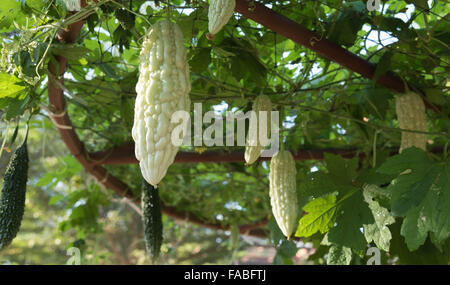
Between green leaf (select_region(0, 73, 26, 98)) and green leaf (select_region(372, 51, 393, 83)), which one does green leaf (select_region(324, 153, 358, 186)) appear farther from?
green leaf (select_region(0, 73, 26, 98))

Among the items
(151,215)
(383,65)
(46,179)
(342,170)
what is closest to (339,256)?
(342,170)

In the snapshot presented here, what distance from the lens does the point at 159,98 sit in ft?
2.77

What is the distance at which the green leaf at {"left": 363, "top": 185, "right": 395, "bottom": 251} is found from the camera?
1.54 m

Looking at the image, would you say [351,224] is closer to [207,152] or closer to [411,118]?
[411,118]

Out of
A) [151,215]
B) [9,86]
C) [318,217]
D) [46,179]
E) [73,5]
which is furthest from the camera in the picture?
[46,179]

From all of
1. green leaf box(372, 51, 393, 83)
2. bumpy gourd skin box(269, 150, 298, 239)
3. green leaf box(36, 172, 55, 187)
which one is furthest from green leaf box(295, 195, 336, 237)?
green leaf box(36, 172, 55, 187)

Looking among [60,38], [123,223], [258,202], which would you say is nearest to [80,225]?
[258,202]

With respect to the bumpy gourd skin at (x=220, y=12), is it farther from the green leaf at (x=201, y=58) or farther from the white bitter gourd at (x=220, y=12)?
the green leaf at (x=201, y=58)

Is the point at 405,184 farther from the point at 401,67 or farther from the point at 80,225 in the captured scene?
the point at 80,225

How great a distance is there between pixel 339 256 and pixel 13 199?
107 cm

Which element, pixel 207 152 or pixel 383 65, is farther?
pixel 207 152

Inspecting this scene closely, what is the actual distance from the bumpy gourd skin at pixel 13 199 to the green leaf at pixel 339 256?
102cm

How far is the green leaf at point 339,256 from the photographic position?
1647 millimetres

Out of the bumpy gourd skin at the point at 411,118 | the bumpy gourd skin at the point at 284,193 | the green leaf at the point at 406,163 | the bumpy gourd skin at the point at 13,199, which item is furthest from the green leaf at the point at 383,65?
the bumpy gourd skin at the point at 13,199
